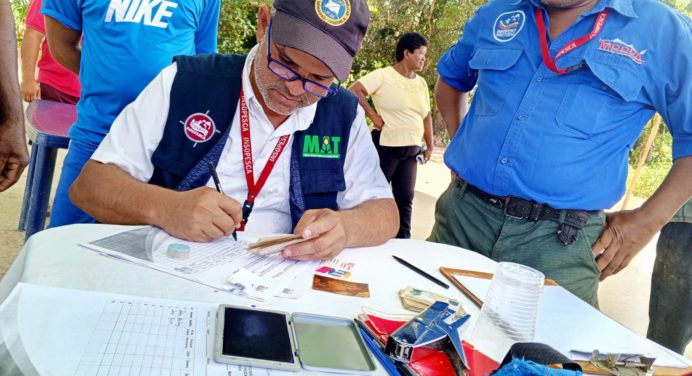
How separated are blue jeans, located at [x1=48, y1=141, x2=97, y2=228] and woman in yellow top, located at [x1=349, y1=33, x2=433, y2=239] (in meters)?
2.87

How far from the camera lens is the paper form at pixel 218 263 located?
1100 millimetres

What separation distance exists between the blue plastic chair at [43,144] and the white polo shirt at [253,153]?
0.98 meters

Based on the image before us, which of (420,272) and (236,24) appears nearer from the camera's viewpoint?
(420,272)

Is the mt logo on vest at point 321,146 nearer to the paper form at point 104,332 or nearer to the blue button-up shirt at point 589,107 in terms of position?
the blue button-up shirt at point 589,107

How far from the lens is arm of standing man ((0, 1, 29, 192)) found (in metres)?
1.50

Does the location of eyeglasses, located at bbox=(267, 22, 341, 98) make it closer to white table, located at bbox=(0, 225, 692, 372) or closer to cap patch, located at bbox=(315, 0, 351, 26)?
cap patch, located at bbox=(315, 0, 351, 26)

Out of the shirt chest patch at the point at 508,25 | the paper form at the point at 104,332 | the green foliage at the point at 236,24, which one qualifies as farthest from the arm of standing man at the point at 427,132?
the green foliage at the point at 236,24

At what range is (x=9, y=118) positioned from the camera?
1.51 meters

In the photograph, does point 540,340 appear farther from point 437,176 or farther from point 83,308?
point 437,176

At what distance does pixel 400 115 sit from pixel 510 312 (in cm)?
370

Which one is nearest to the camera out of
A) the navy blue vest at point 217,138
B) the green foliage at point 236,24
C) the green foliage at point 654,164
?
the navy blue vest at point 217,138

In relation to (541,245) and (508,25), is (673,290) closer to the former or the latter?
(541,245)

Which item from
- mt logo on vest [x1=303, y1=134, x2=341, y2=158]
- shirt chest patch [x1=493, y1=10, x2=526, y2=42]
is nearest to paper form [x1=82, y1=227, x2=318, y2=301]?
mt logo on vest [x1=303, y1=134, x2=341, y2=158]

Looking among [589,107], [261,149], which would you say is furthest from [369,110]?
[261,149]
